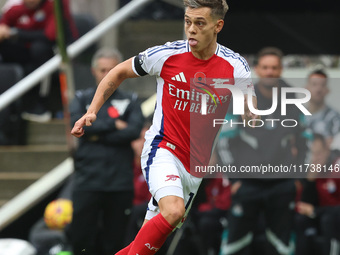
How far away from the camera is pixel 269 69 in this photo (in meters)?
7.42

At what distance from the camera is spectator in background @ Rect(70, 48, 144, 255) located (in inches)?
296

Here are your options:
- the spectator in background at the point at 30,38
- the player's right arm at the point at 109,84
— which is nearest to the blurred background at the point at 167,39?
the spectator in background at the point at 30,38

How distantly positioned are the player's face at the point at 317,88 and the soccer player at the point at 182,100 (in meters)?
2.52

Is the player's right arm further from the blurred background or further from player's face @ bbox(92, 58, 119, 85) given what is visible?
the blurred background

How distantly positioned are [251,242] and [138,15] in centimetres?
292

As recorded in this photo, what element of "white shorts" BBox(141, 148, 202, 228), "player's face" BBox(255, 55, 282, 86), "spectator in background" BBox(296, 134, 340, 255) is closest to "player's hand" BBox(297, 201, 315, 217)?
"spectator in background" BBox(296, 134, 340, 255)

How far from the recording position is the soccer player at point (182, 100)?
5.29m

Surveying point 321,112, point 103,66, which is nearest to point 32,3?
point 103,66

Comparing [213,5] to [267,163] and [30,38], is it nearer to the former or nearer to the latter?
[267,163]

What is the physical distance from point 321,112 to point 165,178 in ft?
10.4

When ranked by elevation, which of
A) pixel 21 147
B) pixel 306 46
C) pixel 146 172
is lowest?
pixel 146 172

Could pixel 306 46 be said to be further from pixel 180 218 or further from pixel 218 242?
pixel 180 218

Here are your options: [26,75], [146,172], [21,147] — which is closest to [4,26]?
[26,75]

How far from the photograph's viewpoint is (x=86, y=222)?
763 cm
